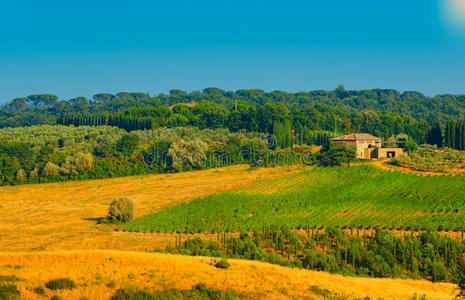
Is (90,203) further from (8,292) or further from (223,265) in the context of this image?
(8,292)

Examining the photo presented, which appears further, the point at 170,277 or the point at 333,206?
the point at 333,206

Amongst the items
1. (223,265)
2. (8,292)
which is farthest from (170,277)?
(8,292)

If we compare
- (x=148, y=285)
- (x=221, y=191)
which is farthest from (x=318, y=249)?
(x=221, y=191)

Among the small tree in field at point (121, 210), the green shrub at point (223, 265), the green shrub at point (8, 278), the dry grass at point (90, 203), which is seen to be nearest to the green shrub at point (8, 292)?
the green shrub at point (8, 278)

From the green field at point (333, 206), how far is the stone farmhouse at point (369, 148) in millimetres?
22680

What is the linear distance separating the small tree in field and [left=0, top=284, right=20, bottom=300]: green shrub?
3382 centimetres

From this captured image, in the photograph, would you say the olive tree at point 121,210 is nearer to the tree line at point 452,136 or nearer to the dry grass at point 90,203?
the dry grass at point 90,203

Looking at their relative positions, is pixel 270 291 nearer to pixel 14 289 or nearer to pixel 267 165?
pixel 14 289

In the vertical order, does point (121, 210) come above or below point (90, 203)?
above

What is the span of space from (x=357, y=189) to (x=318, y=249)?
92.8 feet

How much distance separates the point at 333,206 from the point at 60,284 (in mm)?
43545

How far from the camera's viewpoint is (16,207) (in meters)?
72.2

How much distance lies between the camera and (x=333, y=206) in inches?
2491

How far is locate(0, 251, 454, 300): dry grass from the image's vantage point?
28797 millimetres
